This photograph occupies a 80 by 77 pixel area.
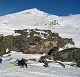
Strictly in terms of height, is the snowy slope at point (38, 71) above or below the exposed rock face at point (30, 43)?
below

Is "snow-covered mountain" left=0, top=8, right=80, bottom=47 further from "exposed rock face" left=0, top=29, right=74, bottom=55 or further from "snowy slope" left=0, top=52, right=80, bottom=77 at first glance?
"snowy slope" left=0, top=52, right=80, bottom=77

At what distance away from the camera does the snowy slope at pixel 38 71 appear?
57.8 ft

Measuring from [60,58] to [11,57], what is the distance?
5.96 metres

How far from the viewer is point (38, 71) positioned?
19953 mm

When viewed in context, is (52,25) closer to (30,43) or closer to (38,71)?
(30,43)

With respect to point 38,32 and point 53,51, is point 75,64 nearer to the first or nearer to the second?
point 53,51

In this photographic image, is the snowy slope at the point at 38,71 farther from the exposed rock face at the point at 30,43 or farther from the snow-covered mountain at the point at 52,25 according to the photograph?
the snow-covered mountain at the point at 52,25

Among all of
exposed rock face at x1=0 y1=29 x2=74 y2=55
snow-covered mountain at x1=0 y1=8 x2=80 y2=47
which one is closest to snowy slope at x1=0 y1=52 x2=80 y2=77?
exposed rock face at x1=0 y1=29 x2=74 y2=55

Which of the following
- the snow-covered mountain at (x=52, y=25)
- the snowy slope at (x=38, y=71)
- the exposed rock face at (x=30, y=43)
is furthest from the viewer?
the snow-covered mountain at (x=52, y=25)

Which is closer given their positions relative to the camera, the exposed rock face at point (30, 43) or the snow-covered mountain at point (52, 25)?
the exposed rock face at point (30, 43)

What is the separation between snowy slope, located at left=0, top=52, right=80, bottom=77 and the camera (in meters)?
17.6

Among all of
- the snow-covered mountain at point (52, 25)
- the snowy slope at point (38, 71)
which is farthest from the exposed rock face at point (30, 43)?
the snow-covered mountain at point (52, 25)

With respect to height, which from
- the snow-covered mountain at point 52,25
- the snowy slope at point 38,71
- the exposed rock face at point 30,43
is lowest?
the snowy slope at point 38,71

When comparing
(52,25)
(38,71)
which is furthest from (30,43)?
A: (52,25)
